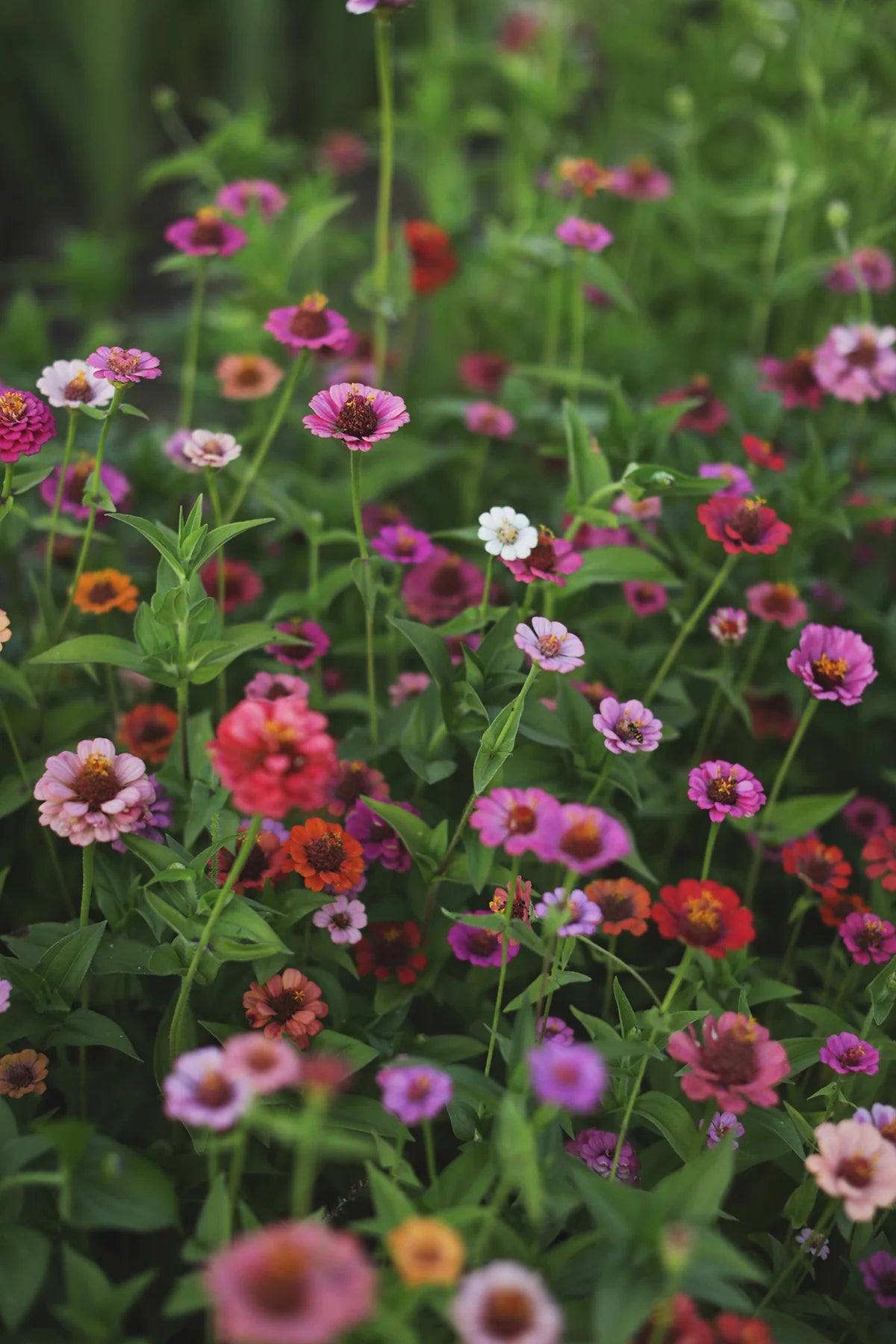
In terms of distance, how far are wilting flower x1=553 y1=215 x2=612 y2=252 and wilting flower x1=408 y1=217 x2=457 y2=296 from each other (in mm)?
343

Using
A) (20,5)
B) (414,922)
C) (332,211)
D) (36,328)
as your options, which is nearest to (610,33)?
(332,211)

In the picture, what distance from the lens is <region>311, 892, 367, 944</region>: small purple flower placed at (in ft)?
3.59

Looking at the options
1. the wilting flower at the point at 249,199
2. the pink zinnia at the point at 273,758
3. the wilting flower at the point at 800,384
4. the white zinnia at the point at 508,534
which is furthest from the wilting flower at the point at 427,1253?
the wilting flower at the point at 249,199

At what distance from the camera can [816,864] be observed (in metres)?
1.28

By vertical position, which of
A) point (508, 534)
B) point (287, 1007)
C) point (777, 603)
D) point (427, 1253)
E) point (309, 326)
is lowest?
point (287, 1007)

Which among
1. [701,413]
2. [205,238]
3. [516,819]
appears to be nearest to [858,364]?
[701,413]

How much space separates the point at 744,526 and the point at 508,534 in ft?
1.01

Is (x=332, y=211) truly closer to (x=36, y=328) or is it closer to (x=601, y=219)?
(x=36, y=328)

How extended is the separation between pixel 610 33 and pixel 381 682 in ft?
7.06

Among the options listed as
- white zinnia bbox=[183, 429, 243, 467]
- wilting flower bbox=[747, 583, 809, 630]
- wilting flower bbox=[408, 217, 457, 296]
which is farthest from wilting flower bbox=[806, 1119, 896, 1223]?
wilting flower bbox=[408, 217, 457, 296]

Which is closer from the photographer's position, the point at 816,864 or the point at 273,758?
the point at 273,758

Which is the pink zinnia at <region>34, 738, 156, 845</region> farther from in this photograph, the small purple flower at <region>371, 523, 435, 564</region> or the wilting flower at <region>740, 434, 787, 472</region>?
the wilting flower at <region>740, 434, 787, 472</region>

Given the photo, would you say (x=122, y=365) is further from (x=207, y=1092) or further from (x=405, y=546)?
(x=207, y=1092)

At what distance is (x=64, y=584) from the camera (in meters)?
1.49
